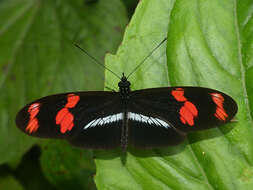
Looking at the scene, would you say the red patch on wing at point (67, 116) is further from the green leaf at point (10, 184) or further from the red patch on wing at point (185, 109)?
the green leaf at point (10, 184)

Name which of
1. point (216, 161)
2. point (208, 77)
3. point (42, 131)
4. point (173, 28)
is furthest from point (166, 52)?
point (42, 131)

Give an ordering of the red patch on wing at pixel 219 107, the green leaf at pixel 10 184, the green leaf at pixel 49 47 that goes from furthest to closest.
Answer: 1. the green leaf at pixel 10 184
2. the green leaf at pixel 49 47
3. the red patch on wing at pixel 219 107

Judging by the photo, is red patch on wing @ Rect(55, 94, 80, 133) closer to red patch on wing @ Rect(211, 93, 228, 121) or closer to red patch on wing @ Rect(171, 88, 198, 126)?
red patch on wing @ Rect(171, 88, 198, 126)

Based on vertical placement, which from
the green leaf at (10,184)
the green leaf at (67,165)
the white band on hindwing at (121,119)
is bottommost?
the green leaf at (10,184)

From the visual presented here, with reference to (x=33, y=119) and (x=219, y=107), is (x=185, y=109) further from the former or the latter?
(x=33, y=119)

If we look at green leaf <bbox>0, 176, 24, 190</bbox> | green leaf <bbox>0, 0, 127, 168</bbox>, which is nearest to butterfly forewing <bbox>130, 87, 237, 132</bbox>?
green leaf <bbox>0, 0, 127, 168</bbox>

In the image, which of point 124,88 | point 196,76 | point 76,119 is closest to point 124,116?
point 124,88

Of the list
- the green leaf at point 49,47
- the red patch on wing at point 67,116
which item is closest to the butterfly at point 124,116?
the red patch on wing at point 67,116
